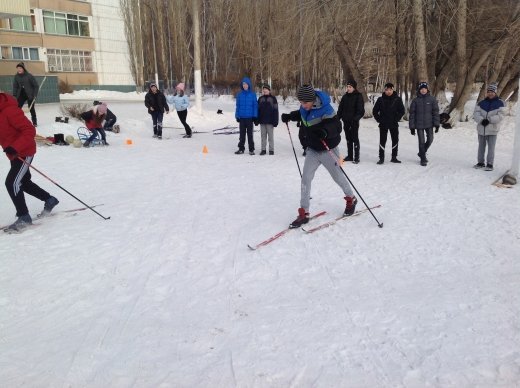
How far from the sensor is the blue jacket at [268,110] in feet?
34.9

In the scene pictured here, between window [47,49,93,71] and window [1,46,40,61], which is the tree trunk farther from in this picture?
window [47,49,93,71]

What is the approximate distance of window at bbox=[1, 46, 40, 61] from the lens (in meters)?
A: 32.5

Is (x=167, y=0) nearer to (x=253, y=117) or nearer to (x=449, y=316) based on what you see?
(x=253, y=117)

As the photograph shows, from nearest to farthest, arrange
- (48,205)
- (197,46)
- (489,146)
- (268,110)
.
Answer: (48,205)
(489,146)
(268,110)
(197,46)

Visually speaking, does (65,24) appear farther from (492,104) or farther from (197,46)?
(492,104)

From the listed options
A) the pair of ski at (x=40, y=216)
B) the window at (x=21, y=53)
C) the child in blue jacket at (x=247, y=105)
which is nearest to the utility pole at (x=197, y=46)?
the child in blue jacket at (x=247, y=105)

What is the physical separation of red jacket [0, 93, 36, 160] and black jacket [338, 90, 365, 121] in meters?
6.16

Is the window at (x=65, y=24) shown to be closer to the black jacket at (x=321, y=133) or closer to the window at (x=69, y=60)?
the window at (x=69, y=60)

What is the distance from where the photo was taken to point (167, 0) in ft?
129

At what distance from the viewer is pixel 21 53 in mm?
33906

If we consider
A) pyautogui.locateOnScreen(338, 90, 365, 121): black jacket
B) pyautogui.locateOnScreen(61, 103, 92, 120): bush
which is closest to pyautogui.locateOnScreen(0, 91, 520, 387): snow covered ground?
pyautogui.locateOnScreen(338, 90, 365, 121): black jacket

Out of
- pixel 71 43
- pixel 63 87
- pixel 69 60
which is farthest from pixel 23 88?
pixel 69 60

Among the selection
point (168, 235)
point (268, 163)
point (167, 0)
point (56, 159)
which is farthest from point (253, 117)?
point (167, 0)

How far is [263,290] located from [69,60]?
3916 cm
